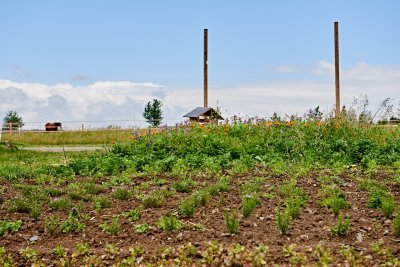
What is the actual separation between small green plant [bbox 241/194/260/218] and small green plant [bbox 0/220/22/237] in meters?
2.45

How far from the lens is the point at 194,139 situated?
38.4ft

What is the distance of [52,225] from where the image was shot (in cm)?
608

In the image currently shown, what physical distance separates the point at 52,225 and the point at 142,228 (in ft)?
3.40

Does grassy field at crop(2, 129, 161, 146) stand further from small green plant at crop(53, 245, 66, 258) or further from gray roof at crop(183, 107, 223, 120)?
small green plant at crop(53, 245, 66, 258)

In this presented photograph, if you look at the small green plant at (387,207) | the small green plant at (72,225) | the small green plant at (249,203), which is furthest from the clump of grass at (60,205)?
the small green plant at (387,207)

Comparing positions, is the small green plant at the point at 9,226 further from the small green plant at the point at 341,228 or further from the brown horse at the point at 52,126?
the brown horse at the point at 52,126

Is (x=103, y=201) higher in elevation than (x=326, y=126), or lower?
lower

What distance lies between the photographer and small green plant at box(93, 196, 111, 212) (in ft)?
22.0

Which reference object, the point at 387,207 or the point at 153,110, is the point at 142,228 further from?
the point at 153,110

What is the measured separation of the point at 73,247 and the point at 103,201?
130 cm

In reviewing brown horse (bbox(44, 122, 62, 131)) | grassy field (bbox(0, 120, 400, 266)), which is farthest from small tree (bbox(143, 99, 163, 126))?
grassy field (bbox(0, 120, 400, 266))

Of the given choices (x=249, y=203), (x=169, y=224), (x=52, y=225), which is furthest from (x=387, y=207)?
(x=52, y=225)

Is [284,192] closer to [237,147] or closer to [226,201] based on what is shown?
[226,201]

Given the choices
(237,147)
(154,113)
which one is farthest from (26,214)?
(154,113)
